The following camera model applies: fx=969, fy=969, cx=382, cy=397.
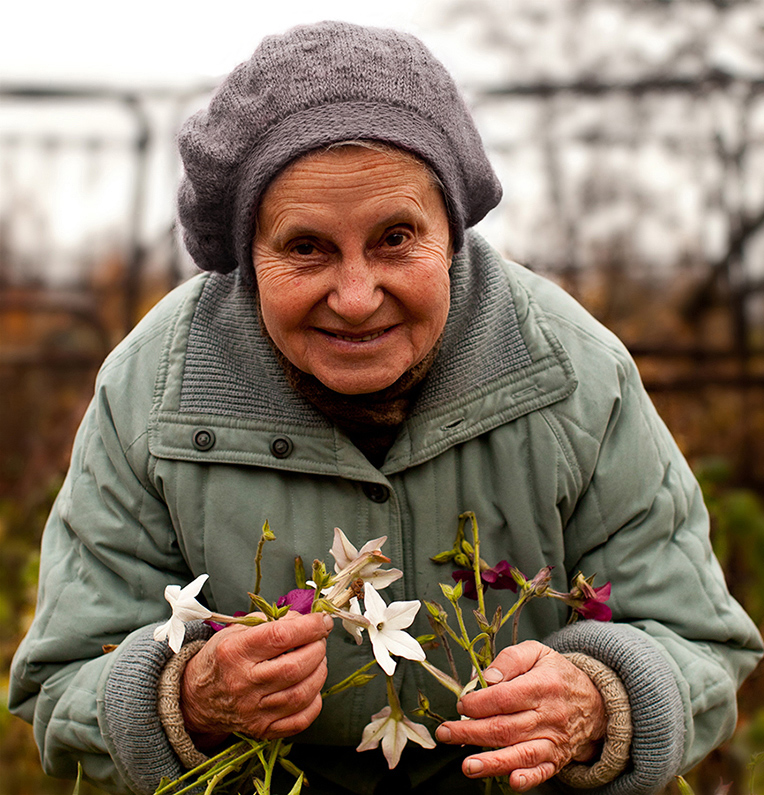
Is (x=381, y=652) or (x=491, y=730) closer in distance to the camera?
(x=381, y=652)

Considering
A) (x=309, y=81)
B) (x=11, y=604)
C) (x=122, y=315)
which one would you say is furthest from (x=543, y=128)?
(x=11, y=604)

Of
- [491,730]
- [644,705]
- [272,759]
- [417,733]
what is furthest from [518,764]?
[272,759]

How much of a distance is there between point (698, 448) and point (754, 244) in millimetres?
958

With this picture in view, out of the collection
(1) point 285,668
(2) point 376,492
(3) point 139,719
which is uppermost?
(2) point 376,492

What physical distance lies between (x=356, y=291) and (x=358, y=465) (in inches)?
15.9

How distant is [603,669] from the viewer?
5.72 ft

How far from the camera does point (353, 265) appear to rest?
1.64m

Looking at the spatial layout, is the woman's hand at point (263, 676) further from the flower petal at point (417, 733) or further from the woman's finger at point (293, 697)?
the flower petal at point (417, 733)

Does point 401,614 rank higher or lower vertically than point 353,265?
lower

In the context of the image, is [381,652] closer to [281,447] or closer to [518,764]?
[518,764]

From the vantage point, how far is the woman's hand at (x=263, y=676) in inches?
60.2

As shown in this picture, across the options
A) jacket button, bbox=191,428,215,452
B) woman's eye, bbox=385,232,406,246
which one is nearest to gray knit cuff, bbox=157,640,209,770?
jacket button, bbox=191,428,215,452

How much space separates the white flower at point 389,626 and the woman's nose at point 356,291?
0.46 meters

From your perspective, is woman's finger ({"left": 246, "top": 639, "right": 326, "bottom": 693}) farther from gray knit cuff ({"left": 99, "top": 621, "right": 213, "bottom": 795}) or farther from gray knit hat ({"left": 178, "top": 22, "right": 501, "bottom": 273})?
gray knit hat ({"left": 178, "top": 22, "right": 501, "bottom": 273})
